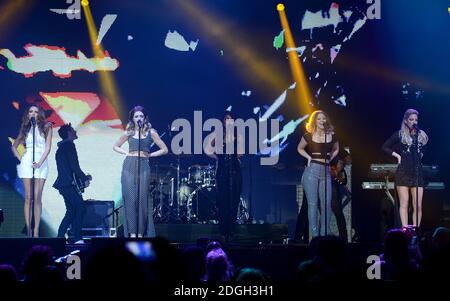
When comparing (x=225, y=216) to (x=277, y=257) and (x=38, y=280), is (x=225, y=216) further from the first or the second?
(x=38, y=280)

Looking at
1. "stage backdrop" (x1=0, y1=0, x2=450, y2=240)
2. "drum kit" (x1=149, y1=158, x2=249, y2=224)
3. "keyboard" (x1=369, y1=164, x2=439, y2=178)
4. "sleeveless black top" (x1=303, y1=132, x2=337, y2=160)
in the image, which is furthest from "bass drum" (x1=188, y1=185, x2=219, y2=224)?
"sleeveless black top" (x1=303, y1=132, x2=337, y2=160)

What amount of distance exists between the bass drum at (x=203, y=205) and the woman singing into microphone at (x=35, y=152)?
3.67 meters

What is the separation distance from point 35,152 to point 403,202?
6.00 metres

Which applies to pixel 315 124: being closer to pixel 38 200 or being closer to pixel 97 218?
pixel 38 200

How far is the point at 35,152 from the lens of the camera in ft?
39.9

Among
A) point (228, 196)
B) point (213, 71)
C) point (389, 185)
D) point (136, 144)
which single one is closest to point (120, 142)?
point (136, 144)

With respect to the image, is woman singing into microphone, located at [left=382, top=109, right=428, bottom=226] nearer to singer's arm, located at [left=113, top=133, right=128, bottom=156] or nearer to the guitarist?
singer's arm, located at [left=113, top=133, right=128, bottom=156]

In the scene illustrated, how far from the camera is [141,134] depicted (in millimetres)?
11164

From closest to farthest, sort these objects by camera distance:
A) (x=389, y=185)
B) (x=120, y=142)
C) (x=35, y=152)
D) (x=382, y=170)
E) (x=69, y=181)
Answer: (x=120, y=142) → (x=35, y=152) → (x=69, y=181) → (x=382, y=170) → (x=389, y=185)

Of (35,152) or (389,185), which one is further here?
(389,185)

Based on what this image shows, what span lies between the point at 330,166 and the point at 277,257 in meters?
3.37

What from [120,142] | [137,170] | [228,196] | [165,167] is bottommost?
[228,196]

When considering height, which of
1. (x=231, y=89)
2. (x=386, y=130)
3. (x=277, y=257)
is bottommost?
(x=277, y=257)
